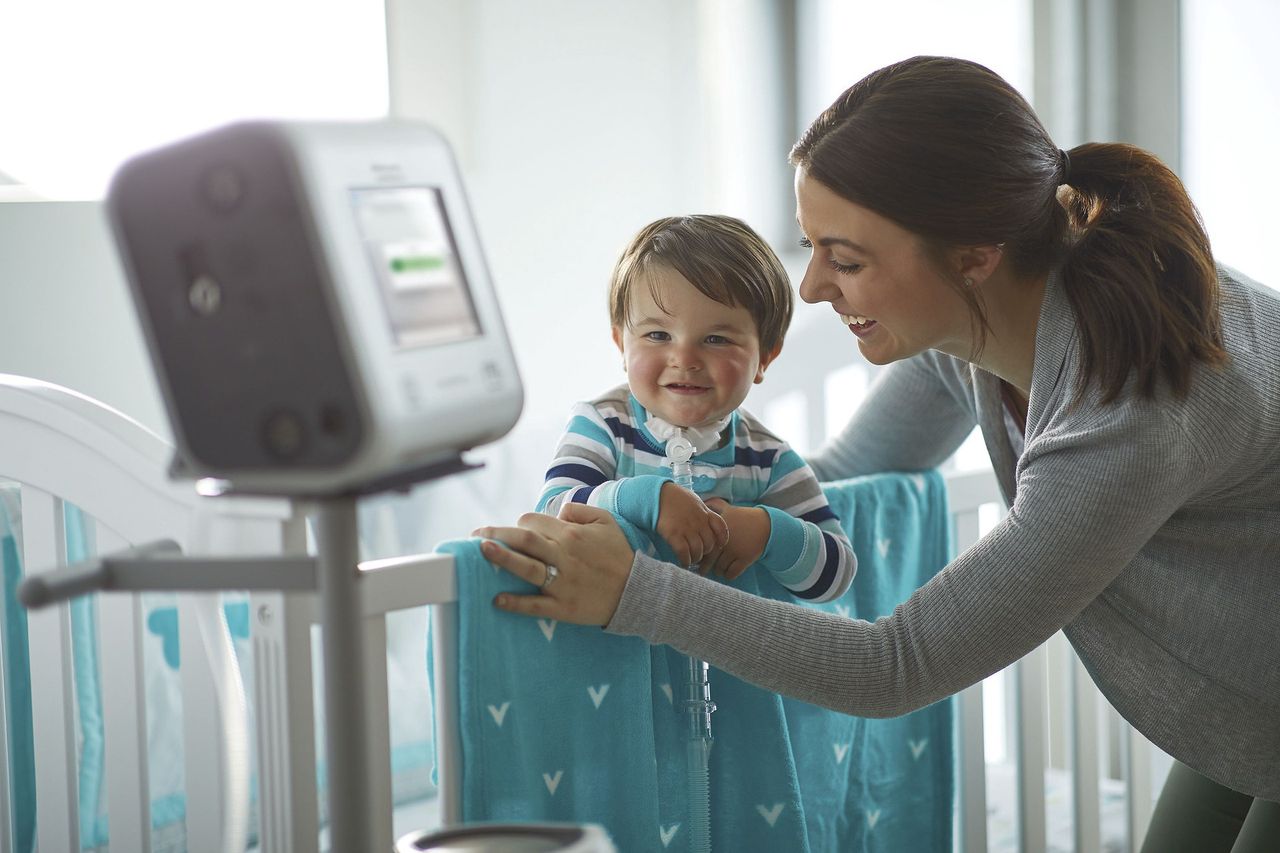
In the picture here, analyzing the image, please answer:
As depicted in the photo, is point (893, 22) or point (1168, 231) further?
point (893, 22)

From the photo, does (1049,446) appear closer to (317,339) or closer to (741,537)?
(741,537)

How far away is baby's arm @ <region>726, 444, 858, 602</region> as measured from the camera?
112 cm

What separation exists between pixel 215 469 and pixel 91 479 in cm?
59

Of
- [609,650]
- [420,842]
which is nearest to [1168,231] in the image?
[609,650]

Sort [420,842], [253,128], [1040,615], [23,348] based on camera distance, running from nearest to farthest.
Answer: [253,128] → [420,842] → [1040,615] → [23,348]

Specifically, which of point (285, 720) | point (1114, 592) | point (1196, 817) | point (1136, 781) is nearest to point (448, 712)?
point (285, 720)

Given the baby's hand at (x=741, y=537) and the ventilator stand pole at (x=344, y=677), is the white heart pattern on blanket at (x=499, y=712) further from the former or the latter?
the ventilator stand pole at (x=344, y=677)

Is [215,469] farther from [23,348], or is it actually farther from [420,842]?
[23,348]

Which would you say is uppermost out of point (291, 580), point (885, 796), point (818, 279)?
point (818, 279)

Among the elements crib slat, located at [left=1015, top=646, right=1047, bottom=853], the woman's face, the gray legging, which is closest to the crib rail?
crib slat, located at [left=1015, top=646, right=1047, bottom=853]

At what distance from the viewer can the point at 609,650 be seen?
1037 millimetres

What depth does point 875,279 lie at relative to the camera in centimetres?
112

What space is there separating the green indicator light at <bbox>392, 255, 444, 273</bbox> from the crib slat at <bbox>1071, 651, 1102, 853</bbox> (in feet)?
4.14

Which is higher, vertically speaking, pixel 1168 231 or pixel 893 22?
pixel 893 22
